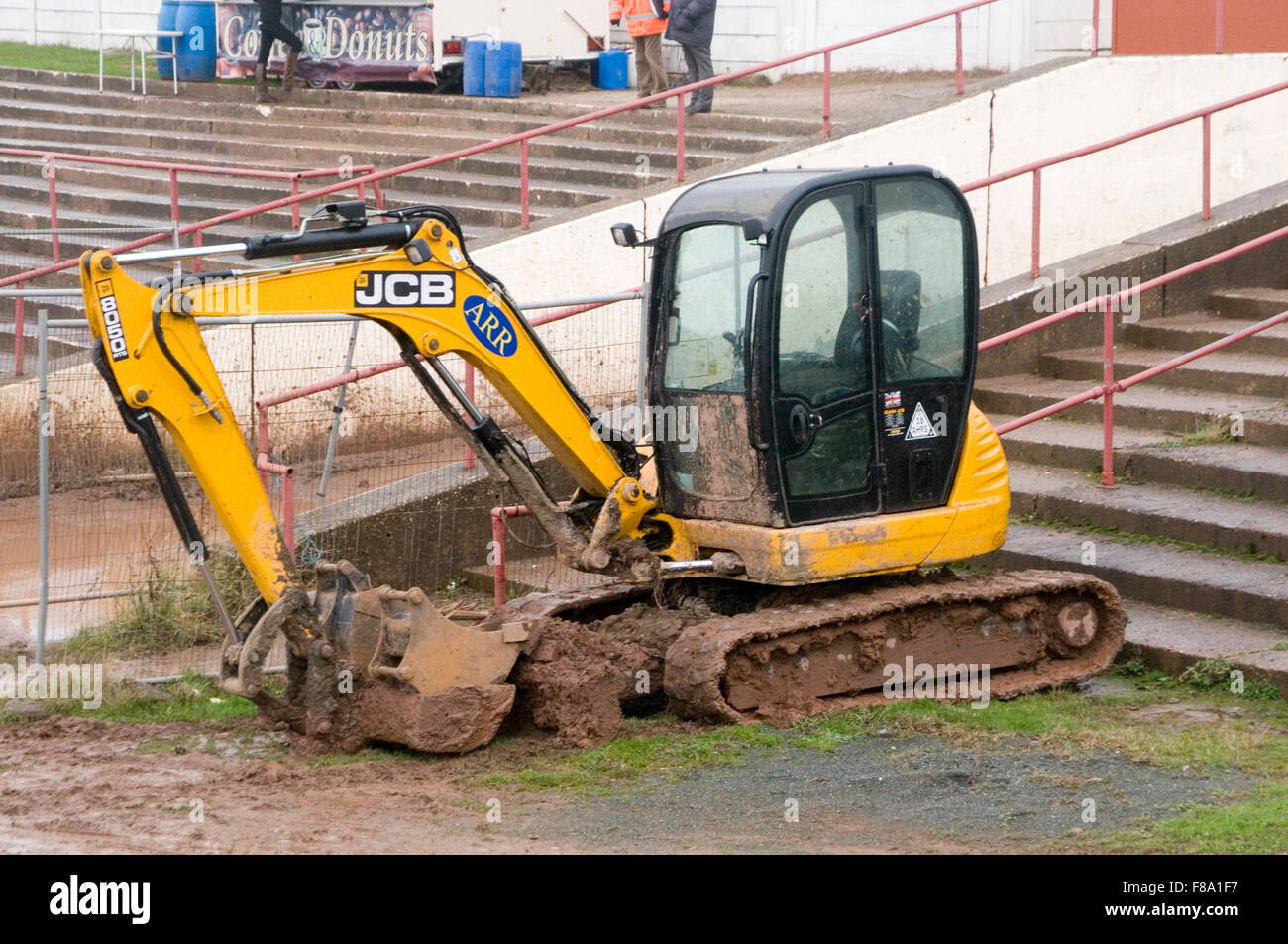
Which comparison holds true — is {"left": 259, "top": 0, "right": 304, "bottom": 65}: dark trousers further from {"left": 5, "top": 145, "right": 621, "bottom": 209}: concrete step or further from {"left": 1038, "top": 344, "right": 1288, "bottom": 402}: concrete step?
{"left": 1038, "top": 344, "right": 1288, "bottom": 402}: concrete step

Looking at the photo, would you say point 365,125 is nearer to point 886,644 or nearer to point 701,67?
point 701,67

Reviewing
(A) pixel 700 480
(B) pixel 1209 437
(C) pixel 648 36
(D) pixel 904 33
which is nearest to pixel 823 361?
(A) pixel 700 480

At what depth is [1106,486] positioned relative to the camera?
11.8 m

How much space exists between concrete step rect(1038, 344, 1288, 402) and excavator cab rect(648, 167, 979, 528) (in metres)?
4.51

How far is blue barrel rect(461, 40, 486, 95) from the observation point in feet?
71.7

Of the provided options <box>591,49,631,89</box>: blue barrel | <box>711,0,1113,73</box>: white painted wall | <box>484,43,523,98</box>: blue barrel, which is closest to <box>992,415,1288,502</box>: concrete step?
<box>711,0,1113,73</box>: white painted wall

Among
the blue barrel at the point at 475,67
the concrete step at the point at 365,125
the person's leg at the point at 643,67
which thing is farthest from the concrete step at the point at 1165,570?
the blue barrel at the point at 475,67

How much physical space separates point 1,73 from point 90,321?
19.8 meters

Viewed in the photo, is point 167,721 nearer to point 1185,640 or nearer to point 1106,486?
point 1185,640

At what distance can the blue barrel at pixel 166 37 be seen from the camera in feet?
78.3

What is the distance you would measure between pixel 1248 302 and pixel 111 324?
402 inches

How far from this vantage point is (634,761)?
Result: 26.4 feet

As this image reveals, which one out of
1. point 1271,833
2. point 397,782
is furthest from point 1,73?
point 1271,833

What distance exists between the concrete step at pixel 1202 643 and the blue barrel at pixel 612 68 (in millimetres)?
15014
